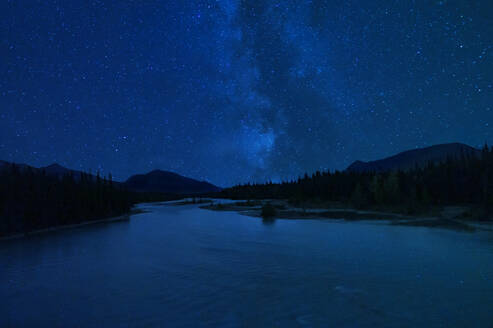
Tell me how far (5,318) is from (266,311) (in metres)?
13.4

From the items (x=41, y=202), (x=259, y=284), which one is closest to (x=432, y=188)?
(x=259, y=284)

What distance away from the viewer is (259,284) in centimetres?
1988

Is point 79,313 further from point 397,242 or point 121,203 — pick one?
point 121,203

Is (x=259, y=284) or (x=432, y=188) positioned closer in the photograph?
(x=259, y=284)

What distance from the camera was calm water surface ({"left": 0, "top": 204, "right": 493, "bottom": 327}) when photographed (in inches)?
570

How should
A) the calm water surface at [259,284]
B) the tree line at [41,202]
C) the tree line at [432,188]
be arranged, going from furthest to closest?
1. the tree line at [432,188]
2. the tree line at [41,202]
3. the calm water surface at [259,284]

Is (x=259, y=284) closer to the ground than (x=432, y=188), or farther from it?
closer to the ground

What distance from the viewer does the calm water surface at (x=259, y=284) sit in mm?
14469

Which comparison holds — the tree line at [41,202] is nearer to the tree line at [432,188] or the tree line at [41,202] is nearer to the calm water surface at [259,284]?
the calm water surface at [259,284]

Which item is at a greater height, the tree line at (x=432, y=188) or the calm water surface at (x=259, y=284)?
the tree line at (x=432, y=188)

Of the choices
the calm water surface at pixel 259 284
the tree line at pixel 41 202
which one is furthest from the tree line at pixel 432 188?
the tree line at pixel 41 202

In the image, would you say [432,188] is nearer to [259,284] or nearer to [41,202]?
[259,284]

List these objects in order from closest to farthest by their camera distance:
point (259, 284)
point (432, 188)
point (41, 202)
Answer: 1. point (259, 284)
2. point (41, 202)
3. point (432, 188)

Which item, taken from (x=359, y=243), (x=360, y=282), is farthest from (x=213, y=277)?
(x=359, y=243)
